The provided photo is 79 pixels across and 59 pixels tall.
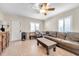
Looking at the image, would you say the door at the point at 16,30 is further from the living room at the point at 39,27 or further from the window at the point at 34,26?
the window at the point at 34,26

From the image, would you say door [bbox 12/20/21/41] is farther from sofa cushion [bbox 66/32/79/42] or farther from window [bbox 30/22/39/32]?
sofa cushion [bbox 66/32/79/42]

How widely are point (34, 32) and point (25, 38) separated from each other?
107 cm

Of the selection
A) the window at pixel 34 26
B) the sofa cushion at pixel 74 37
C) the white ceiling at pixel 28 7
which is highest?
the white ceiling at pixel 28 7

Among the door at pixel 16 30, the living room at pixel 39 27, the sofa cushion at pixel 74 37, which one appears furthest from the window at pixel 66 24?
the door at pixel 16 30

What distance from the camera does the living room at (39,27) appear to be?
10.5 ft

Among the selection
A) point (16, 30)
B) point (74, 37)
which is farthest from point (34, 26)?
point (74, 37)

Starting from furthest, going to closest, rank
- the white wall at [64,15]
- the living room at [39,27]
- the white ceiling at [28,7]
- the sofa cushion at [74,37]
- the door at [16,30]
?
1. the door at [16,30]
2. the white wall at [64,15]
3. the white ceiling at [28,7]
4. the sofa cushion at [74,37]
5. the living room at [39,27]

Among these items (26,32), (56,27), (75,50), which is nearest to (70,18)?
(56,27)

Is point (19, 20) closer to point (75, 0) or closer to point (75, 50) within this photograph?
point (75, 50)

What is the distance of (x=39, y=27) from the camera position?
631cm

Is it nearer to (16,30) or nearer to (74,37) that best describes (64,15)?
(74,37)

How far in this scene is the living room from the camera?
319 centimetres

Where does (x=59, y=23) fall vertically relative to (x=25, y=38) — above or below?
above

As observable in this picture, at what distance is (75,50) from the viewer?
2.89 meters
